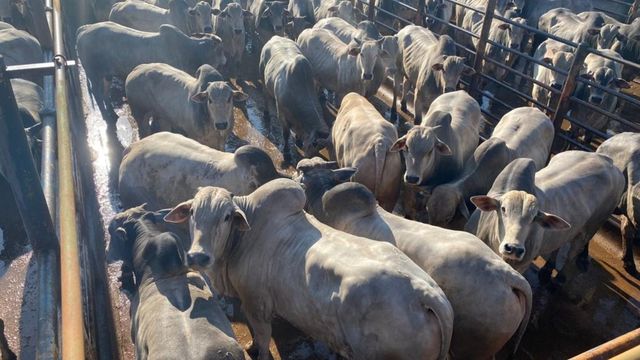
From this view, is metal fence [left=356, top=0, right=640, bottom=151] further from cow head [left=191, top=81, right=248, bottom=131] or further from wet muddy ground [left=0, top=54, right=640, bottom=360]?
cow head [left=191, top=81, right=248, bottom=131]

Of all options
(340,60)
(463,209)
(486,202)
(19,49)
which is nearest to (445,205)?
(463,209)

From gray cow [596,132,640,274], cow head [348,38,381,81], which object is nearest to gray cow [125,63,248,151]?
cow head [348,38,381,81]

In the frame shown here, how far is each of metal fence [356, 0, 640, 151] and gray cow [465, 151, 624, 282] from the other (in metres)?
1.68

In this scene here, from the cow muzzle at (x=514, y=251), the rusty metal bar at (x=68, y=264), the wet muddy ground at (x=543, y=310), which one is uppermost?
the rusty metal bar at (x=68, y=264)

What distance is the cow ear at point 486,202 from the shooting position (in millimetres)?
4789

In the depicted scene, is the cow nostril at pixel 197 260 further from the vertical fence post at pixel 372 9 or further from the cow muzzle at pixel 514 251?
the vertical fence post at pixel 372 9

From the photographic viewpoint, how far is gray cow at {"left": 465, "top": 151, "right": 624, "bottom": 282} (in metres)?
4.63

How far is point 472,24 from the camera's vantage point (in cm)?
1292

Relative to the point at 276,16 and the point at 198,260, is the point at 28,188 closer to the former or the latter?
the point at 198,260

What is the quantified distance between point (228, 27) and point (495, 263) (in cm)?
891

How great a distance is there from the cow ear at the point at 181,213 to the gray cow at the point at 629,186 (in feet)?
16.8

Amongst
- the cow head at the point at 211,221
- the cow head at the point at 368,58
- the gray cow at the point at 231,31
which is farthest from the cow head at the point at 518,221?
the gray cow at the point at 231,31

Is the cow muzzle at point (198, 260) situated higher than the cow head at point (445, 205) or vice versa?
the cow muzzle at point (198, 260)

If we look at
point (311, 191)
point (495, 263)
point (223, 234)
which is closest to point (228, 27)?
point (311, 191)
